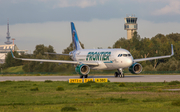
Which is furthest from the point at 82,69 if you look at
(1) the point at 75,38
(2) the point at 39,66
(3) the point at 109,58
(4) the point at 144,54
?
(4) the point at 144,54

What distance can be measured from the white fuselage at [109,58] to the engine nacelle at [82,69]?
9.43 ft

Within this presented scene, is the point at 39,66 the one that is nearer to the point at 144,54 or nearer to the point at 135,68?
the point at 144,54

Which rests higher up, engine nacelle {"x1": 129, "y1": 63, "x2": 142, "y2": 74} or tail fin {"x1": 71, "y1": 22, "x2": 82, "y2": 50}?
tail fin {"x1": 71, "y1": 22, "x2": 82, "y2": 50}

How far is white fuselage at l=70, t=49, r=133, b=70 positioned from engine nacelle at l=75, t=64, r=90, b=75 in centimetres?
287

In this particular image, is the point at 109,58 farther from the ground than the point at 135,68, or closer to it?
farther from the ground

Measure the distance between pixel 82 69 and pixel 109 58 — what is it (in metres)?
4.77

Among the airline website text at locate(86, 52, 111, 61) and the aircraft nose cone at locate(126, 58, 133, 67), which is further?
the airline website text at locate(86, 52, 111, 61)

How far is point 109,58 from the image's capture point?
5081 cm

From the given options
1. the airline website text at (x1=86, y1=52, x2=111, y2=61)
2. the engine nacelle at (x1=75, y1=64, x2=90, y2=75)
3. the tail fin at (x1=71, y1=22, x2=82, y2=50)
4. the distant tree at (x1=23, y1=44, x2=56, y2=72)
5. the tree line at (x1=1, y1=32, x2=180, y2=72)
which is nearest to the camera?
the engine nacelle at (x1=75, y1=64, x2=90, y2=75)

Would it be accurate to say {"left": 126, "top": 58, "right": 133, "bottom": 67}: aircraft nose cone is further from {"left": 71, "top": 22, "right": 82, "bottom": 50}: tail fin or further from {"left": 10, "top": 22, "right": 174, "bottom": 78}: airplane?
{"left": 71, "top": 22, "right": 82, "bottom": 50}: tail fin

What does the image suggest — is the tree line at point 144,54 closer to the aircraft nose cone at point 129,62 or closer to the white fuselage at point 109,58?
the white fuselage at point 109,58

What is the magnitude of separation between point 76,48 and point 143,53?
57209 mm

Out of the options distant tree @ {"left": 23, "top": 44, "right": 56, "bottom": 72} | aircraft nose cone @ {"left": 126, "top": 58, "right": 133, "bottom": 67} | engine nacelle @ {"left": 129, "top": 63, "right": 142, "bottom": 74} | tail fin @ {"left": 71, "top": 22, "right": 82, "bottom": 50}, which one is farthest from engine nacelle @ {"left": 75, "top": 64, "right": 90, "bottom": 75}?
distant tree @ {"left": 23, "top": 44, "right": 56, "bottom": 72}

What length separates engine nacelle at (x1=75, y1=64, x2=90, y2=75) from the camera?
49531mm
